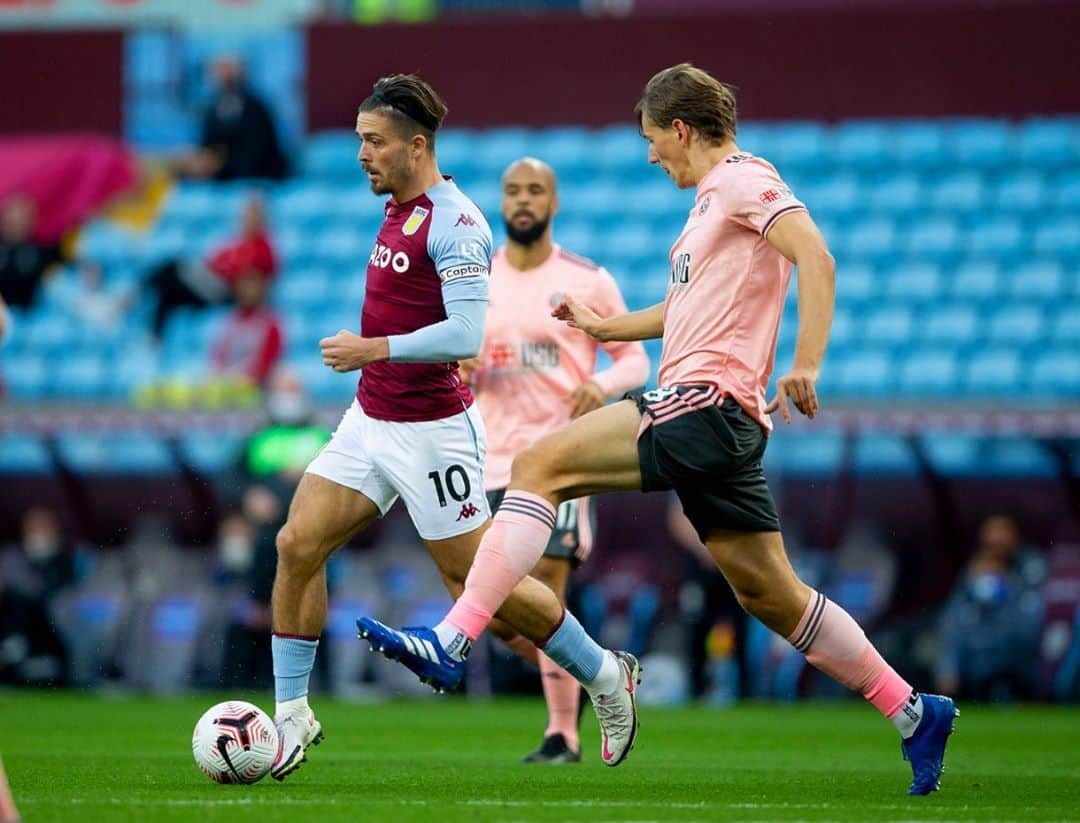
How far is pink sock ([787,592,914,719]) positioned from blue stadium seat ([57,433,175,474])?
10.5 m

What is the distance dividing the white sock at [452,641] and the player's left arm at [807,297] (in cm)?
129

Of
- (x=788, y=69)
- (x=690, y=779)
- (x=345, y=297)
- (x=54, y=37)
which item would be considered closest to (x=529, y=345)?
(x=690, y=779)

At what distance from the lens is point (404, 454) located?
25.1ft

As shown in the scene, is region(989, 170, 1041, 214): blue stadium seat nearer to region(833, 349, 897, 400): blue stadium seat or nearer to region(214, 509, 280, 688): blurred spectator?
region(833, 349, 897, 400): blue stadium seat

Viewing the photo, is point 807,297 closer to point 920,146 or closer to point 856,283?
point 856,283

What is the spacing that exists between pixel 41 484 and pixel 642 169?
6.68 meters

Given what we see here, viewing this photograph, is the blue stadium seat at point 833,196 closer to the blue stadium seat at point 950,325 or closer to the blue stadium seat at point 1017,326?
the blue stadium seat at point 950,325

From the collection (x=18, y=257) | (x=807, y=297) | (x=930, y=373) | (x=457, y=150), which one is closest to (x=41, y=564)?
(x=18, y=257)

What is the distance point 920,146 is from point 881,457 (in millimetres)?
4671

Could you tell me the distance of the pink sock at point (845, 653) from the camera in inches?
284

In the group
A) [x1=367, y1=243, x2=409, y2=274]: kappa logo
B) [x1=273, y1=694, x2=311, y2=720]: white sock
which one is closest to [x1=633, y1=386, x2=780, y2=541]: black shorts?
[x1=367, y1=243, x2=409, y2=274]: kappa logo

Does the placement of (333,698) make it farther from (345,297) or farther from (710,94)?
(710,94)

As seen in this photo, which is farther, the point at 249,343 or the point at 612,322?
the point at 249,343

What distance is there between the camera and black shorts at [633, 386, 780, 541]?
686 centimetres
